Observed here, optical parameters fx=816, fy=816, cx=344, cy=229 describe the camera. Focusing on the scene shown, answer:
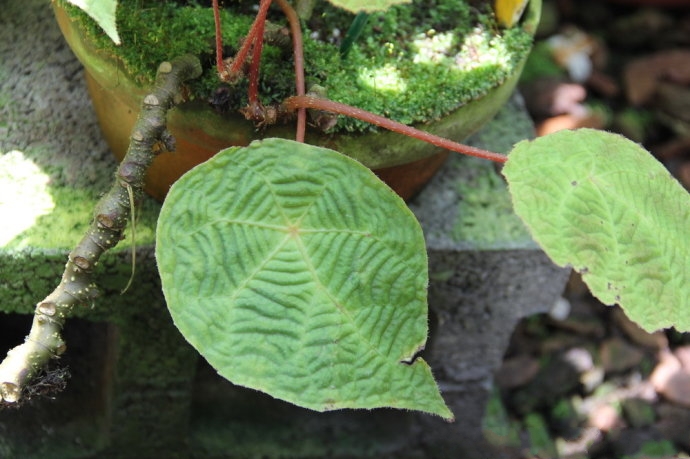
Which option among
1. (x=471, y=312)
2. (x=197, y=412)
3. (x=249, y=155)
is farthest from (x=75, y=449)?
(x=249, y=155)

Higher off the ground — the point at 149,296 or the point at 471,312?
the point at 149,296

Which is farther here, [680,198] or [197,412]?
[197,412]

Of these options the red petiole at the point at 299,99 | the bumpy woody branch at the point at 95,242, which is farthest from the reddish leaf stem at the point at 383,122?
the bumpy woody branch at the point at 95,242

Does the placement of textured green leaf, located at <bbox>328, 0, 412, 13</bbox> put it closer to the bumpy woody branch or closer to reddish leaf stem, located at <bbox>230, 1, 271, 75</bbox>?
reddish leaf stem, located at <bbox>230, 1, 271, 75</bbox>

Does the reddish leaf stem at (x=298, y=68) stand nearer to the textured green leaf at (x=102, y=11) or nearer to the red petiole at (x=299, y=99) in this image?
the red petiole at (x=299, y=99)

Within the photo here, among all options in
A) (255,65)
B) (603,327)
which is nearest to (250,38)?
(255,65)

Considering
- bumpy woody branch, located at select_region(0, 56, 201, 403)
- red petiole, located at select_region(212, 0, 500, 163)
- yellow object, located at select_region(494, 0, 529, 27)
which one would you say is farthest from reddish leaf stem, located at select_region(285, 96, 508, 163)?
yellow object, located at select_region(494, 0, 529, 27)

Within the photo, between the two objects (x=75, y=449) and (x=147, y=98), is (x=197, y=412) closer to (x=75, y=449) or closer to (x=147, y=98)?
(x=75, y=449)
